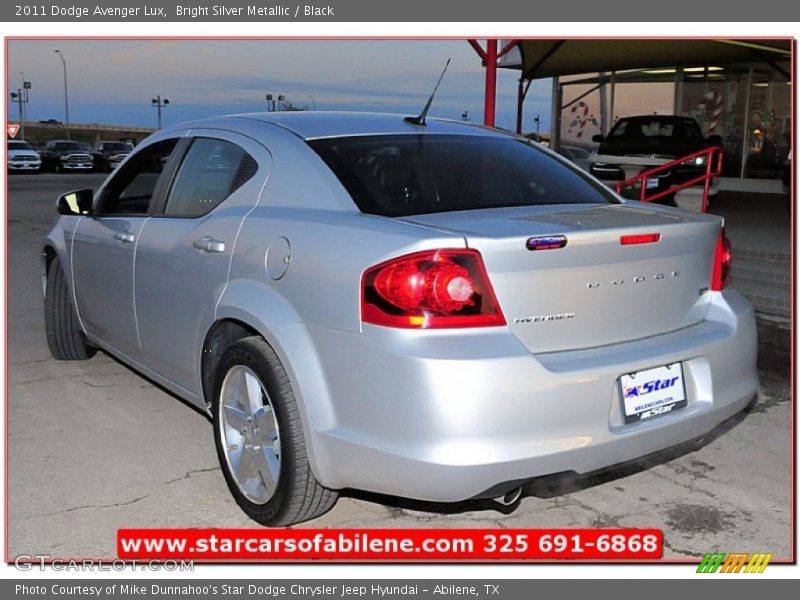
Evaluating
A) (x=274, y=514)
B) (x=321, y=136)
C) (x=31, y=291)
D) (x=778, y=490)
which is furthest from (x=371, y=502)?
(x=31, y=291)

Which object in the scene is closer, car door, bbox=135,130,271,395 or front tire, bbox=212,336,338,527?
front tire, bbox=212,336,338,527

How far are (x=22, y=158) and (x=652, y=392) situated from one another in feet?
122

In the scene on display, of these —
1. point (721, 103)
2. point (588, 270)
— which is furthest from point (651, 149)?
point (588, 270)

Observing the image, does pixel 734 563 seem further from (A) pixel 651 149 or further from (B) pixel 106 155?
(B) pixel 106 155

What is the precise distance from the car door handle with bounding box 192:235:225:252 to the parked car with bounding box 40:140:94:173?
125ft

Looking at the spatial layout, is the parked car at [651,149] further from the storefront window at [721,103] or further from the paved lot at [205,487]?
the paved lot at [205,487]

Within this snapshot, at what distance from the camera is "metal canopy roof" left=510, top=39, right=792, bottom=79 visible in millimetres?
16125

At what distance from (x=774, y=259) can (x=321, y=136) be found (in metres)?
6.30

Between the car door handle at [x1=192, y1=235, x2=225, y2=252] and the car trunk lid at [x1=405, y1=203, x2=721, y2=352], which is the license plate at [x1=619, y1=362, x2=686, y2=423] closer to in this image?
the car trunk lid at [x1=405, y1=203, x2=721, y2=352]

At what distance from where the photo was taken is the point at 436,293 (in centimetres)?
287

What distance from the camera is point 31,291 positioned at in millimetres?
8562

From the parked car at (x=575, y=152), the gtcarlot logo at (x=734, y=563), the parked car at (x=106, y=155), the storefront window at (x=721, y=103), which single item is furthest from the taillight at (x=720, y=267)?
the parked car at (x=106, y=155)

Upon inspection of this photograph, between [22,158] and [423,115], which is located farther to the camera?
[22,158]

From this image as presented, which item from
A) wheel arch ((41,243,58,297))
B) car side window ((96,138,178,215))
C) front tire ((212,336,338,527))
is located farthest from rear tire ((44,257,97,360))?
front tire ((212,336,338,527))
